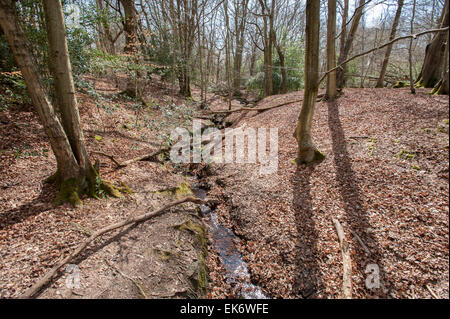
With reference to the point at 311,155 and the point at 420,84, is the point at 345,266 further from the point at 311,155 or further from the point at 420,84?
the point at 420,84

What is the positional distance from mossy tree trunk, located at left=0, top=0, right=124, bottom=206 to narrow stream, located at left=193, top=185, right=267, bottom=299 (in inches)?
110

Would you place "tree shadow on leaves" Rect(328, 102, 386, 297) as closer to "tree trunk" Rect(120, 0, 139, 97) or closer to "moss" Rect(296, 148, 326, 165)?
"moss" Rect(296, 148, 326, 165)

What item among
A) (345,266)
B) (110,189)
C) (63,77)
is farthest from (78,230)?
(345,266)

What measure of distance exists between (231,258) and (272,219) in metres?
1.33

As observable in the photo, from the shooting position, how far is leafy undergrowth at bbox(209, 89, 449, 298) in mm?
3006

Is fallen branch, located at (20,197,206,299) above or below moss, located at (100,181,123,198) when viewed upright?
below

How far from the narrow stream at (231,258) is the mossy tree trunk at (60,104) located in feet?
9.14

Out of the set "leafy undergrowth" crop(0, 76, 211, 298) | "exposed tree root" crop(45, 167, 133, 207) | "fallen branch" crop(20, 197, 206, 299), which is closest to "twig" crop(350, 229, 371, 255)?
"leafy undergrowth" crop(0, 76, 211, 298)

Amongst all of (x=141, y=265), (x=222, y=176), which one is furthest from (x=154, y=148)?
(x=141, y=265)

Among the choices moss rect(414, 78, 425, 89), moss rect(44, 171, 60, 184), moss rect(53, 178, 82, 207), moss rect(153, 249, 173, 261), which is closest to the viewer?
moss rect(153, 249, 173, 261)

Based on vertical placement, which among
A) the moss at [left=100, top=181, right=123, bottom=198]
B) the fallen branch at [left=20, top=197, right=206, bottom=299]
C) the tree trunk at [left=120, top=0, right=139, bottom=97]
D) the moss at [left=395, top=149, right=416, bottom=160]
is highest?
the tree trunk at [left=120, top=0, right=139, bottom=97]
